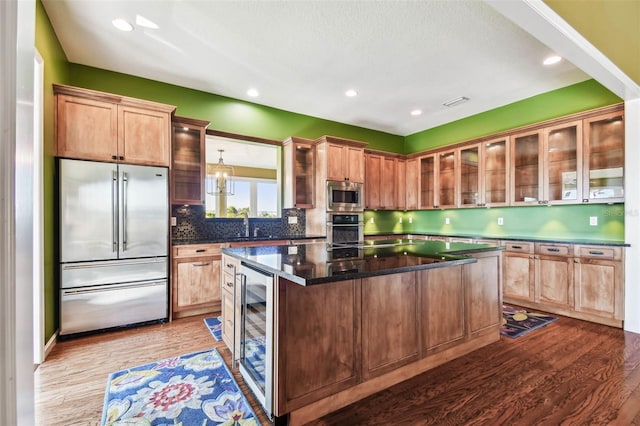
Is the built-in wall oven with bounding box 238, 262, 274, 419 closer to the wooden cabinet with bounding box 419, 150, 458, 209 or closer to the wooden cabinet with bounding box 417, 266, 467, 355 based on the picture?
the wooden cabinet with bounding box 417, 266, 467, 355

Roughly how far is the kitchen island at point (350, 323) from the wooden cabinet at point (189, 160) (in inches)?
69.8

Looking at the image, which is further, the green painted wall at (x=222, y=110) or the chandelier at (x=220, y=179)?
the chandelier at (x=220, y=179)

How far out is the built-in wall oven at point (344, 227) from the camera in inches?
189

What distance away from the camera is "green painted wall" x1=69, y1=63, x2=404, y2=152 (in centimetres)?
359

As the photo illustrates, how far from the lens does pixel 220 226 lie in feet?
14.3

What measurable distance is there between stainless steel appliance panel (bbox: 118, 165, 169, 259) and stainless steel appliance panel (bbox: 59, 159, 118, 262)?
81 mm

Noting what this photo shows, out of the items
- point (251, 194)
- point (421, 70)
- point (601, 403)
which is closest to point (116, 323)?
point (251, 194)

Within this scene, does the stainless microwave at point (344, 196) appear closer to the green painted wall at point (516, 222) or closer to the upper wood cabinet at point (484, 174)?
the green painted wall at point (516, 222)

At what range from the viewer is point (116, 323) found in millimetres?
3141

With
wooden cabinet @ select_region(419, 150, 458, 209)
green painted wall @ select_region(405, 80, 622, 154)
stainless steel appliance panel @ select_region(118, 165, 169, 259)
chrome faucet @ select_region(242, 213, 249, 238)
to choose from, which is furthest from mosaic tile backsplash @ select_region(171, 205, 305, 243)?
green painted wall @ select_region(405, 80, 622, 154)

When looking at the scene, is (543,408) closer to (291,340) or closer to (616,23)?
(291,340)

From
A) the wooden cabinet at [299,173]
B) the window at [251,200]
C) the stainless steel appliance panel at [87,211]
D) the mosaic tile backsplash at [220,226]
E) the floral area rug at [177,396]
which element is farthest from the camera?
the wooden cabinet at [299,173]

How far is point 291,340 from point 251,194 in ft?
10.9

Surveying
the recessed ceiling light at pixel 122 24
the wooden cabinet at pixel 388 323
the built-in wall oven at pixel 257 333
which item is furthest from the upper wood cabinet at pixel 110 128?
the wooden cabinet at pixel 388 323
